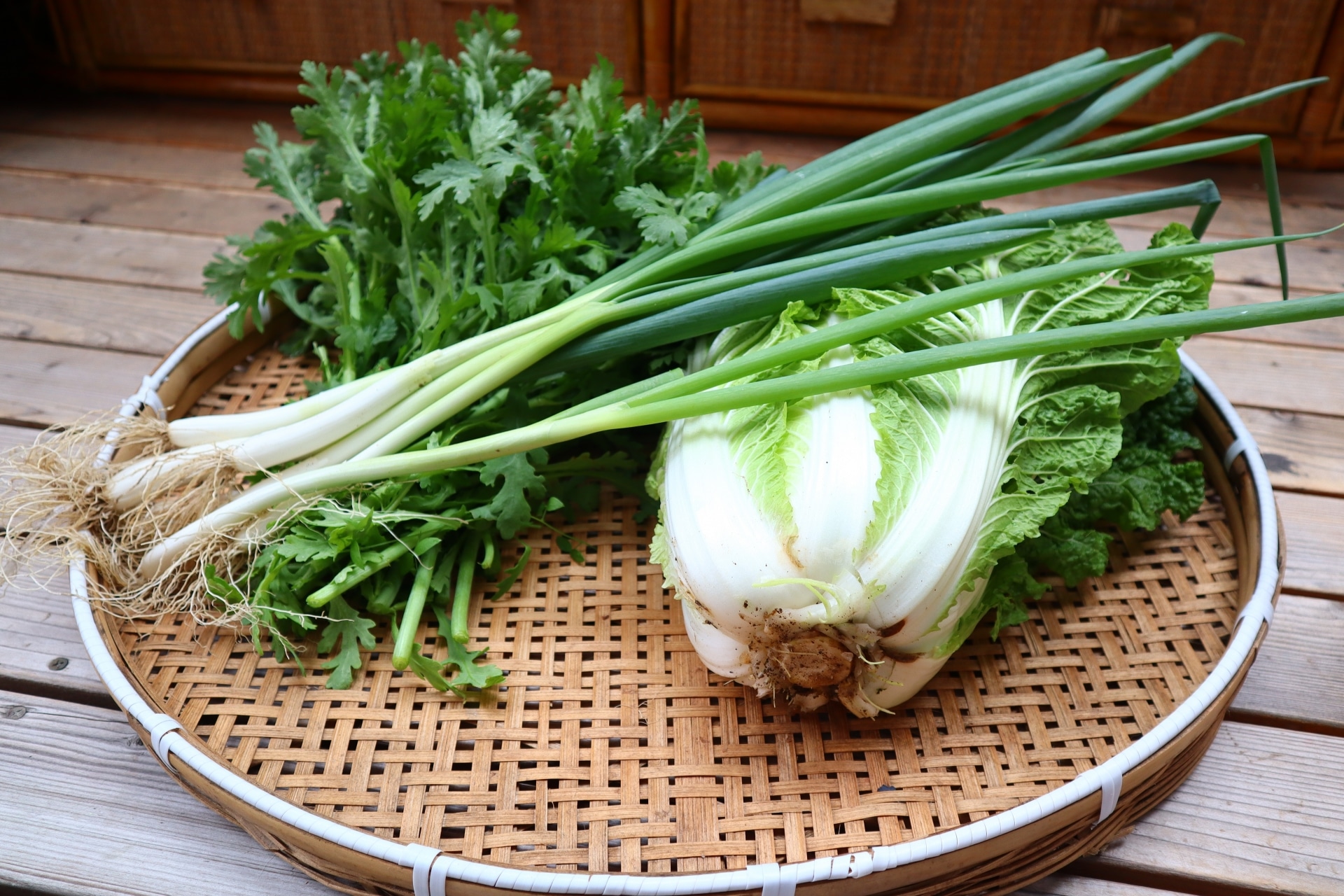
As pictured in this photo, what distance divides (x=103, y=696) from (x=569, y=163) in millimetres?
1011

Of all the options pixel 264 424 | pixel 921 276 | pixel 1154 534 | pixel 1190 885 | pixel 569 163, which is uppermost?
pixel 569 163

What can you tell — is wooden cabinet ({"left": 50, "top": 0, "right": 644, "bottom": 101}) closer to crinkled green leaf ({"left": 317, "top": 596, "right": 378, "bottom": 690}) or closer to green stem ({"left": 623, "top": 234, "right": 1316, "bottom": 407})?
green stem ({"left": 623, "top": 234, "right": 1316, "bottom": 407})

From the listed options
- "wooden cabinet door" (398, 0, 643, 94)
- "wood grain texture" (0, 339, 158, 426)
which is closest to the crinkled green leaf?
"wood grain texture" (0, 339, 158, 426)

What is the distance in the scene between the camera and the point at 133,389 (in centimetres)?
186

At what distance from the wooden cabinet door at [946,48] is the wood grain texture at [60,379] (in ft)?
5.46

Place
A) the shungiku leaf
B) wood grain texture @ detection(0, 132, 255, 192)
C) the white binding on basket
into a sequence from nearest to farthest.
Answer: the white binding on basket → the shungiku leaf → wood grain texture @ detection(0, 132, 255, 192)

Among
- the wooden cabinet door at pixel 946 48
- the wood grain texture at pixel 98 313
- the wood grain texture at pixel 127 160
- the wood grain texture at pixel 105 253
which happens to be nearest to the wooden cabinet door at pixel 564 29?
the wooden cabinet door at pixel 946 48

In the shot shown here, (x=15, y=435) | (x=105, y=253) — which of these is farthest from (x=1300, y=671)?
(x=105, y=253)

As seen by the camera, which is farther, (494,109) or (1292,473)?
(1292,473)

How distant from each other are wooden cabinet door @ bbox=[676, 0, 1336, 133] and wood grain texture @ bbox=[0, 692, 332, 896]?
222 cm

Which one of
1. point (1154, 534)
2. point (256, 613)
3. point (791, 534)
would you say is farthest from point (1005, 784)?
point (256, 613)

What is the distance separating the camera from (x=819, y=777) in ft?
3.77

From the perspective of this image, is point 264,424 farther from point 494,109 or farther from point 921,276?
point 921,276

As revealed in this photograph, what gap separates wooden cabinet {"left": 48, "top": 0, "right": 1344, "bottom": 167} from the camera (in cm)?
246
